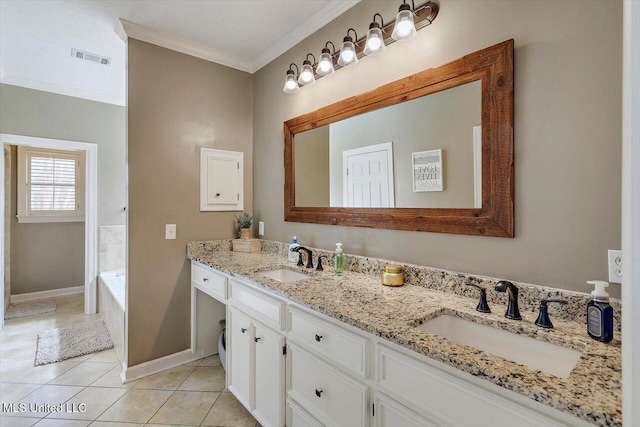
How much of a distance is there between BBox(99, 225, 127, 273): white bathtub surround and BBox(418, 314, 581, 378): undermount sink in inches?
140

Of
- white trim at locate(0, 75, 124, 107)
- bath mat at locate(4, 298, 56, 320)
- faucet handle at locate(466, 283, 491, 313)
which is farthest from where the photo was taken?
bath mat at locate(4, 298, 56, 320)

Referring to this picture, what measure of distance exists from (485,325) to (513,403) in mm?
416

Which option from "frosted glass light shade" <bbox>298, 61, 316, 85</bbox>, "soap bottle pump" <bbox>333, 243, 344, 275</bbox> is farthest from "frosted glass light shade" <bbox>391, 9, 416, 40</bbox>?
"soap bottle pump" <bbox>333, 243, 344, 275</bbox>

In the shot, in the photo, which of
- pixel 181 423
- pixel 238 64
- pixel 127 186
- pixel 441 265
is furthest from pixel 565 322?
pixel 238 64

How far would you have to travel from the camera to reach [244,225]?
8.75ft

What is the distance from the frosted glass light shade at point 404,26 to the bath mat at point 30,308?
4.51m

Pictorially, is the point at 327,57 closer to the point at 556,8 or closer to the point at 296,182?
the point at 296,182

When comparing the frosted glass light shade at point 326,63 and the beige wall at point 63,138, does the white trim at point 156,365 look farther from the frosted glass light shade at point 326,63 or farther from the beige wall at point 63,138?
the frosted glass light shade at point 326,63

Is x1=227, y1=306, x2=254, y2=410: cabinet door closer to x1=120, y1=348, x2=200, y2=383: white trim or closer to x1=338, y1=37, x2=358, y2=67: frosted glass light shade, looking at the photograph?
x1=120, y1=348, x2=200, y2=383: white trim

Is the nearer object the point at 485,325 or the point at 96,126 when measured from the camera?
the point at 485,325

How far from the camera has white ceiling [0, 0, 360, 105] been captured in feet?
6.50

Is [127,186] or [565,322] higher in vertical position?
[127,186]

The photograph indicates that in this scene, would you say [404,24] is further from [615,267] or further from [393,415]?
[393,415]

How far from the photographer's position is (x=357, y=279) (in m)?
1.66
